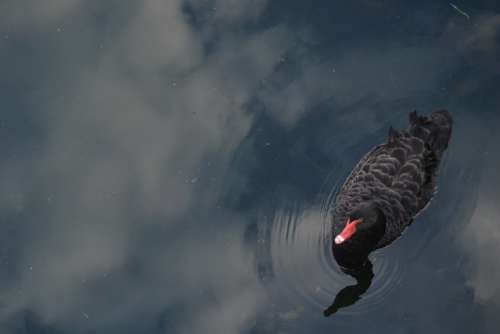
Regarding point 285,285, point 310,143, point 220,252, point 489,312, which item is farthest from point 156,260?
point 489,312

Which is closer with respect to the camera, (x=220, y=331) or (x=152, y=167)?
(x=220, y=331)

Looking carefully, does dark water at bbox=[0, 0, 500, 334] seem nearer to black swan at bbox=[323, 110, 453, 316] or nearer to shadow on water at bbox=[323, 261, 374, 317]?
shadow on water at bbox=[323, 261, 374, 317]

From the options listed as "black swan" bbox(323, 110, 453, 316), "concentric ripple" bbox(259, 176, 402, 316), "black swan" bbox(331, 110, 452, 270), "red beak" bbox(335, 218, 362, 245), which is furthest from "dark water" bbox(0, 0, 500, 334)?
"red beak" bbox(335, 218, 362, 245)

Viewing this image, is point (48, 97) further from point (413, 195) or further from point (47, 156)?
point (413, 195)

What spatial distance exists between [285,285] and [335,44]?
9.30 ft

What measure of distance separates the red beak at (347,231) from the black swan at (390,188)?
0.5 inches

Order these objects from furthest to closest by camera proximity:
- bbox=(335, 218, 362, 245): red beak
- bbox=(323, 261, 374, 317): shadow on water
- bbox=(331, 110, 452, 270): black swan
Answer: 1. bbox=(323, 261, 374, 317): shadow on water
2. bbox=(331, 110, 452, 270): black swan
3. bbox=(335, 218, 362, 245): red beak

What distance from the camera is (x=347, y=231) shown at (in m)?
5.63

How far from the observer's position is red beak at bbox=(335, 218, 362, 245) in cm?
556

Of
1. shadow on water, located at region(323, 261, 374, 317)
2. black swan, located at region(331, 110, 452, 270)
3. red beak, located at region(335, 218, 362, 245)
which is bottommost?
shadow on water, located at region(323, 261, 374, 317)

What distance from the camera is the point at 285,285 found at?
6070mm

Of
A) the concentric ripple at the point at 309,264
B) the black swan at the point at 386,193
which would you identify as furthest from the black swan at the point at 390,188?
the concentric ripple at the point at 309,264

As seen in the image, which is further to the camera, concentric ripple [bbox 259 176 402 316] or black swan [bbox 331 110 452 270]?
concentric ripple [bbox 259 176 402 316]

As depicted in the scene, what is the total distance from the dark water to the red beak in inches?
27.0
